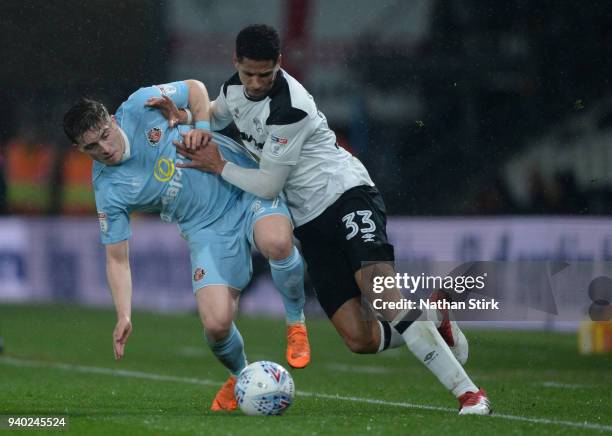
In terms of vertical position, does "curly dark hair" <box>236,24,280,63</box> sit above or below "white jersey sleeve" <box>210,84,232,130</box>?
above

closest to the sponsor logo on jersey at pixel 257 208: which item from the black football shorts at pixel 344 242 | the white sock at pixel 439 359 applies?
the black football shorts at pixel 344 242

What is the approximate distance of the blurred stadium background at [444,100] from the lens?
14391mm

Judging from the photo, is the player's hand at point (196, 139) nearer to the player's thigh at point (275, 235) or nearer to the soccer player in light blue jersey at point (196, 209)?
the soccer player in light blue jersey at point (196, 209)

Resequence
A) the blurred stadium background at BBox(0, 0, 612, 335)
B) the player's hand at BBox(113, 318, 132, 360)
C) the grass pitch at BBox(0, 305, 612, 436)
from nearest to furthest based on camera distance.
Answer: the grass pitch at BBox(0, 305, 612, 436)
the player's hand at BBox(113, 318, 132, 360)
the blurred stadium background at BBox(0, 0, 612, 335)

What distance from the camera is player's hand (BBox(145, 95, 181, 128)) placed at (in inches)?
302

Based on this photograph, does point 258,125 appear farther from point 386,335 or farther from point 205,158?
point 386,335

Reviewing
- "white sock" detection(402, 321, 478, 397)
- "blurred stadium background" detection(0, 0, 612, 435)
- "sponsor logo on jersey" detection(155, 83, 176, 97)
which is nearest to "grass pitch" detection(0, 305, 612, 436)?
"blurred stadium background" detection(0, 0, 612, 435)

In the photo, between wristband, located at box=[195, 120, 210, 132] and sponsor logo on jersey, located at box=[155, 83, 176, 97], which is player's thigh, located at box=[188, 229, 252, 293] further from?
sponsor logo on jersey, located at box=[155, 83, 176, 97]

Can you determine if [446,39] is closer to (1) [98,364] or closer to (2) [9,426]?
(1) [98,364]

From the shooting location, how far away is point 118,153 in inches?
290

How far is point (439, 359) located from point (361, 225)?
3.06ft

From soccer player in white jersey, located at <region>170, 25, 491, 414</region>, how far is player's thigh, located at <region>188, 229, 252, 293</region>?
377mm

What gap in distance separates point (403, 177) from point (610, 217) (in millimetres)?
3143

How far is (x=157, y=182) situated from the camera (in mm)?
7613
